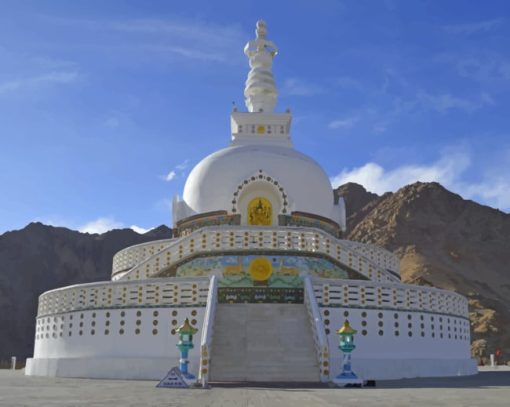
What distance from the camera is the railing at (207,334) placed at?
15.4m

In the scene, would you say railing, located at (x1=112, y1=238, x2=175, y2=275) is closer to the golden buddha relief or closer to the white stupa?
the golden buddha relief

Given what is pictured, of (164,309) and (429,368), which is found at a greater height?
(164,309)

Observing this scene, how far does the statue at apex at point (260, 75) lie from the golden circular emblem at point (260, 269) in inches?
542

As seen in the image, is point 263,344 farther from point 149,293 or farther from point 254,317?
point 149,293

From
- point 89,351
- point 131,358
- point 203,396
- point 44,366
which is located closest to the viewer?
point 203,396

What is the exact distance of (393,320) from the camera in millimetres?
19359

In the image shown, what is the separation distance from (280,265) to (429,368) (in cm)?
590

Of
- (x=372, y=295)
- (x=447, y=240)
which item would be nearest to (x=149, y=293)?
(x=372, y=295)

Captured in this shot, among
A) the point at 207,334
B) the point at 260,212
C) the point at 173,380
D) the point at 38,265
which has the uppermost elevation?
the point at 38,265

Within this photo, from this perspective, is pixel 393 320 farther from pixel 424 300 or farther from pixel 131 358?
pixel 131 358

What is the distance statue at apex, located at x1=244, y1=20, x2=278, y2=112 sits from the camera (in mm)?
33844

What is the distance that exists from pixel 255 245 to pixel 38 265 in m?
62.0

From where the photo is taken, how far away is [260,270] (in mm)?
A: 21484

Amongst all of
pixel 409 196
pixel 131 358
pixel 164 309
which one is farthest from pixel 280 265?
pixel 409 196
